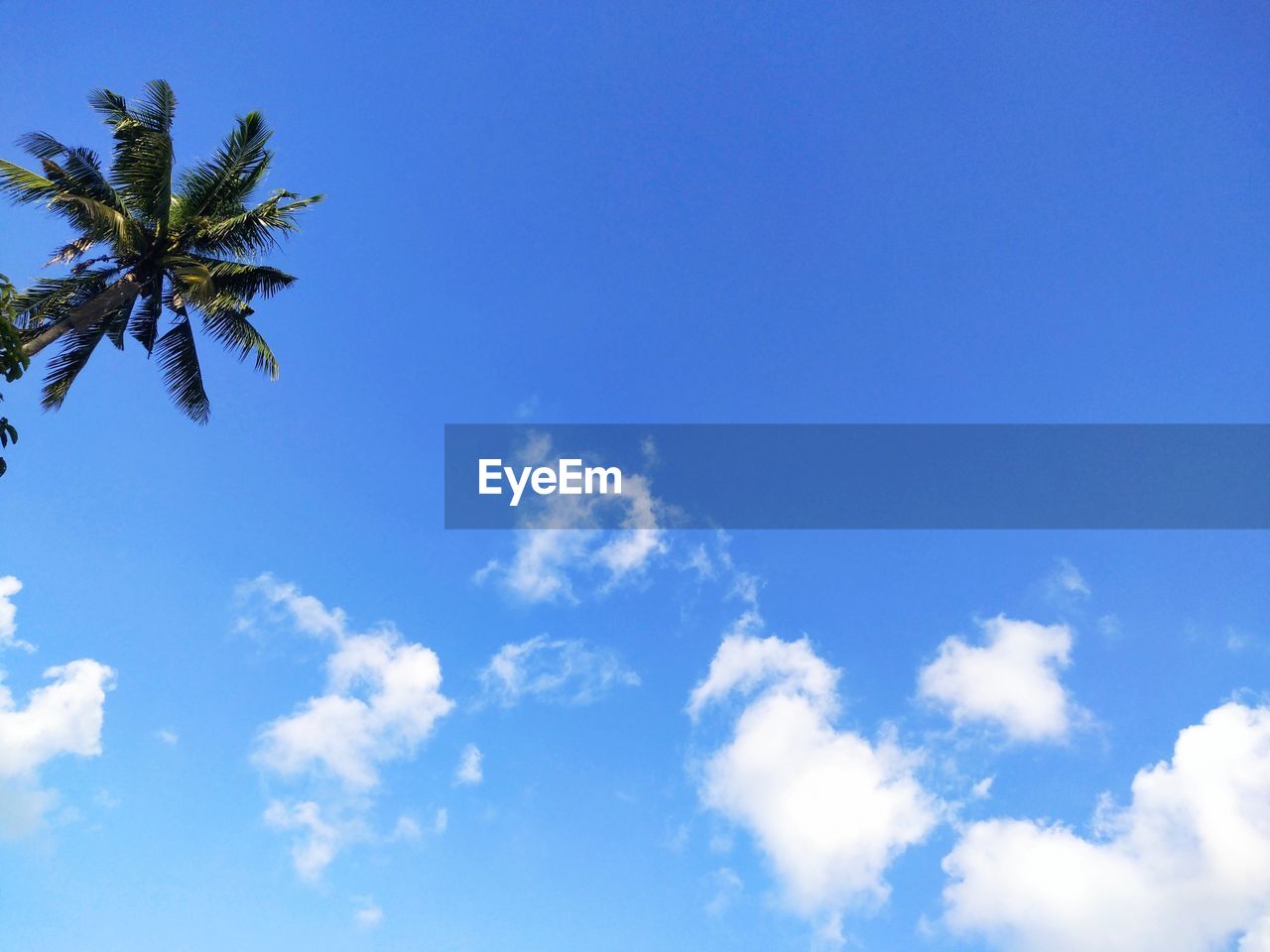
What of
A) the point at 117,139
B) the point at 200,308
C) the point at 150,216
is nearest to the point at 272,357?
the point at 200,308

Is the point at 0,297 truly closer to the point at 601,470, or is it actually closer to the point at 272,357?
the point at 272,357

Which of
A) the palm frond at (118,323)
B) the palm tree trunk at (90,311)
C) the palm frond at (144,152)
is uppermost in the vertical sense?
the palm frond at (144,152)

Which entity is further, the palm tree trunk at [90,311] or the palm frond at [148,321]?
the palm frond at [148,321]

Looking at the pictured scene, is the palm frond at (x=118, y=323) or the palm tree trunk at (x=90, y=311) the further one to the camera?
the palm frond at (x=118, y=323)

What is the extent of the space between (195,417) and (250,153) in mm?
7139

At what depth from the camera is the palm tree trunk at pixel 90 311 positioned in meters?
14.3

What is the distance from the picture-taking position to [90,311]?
15320 millimetres

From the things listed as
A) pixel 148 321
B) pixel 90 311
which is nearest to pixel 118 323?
pixel 148 321

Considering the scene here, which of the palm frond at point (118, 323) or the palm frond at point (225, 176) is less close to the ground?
the palm frond at point (225, 176)

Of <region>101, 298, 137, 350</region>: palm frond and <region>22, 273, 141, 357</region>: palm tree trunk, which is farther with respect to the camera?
<region>101, 298, 137, 350</region>: palm frond

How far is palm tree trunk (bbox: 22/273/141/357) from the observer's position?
1429 centimetres

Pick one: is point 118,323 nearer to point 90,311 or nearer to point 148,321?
point 148,321

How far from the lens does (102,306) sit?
1562 cm

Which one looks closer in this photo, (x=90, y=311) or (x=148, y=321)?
(x=90, y=311)
